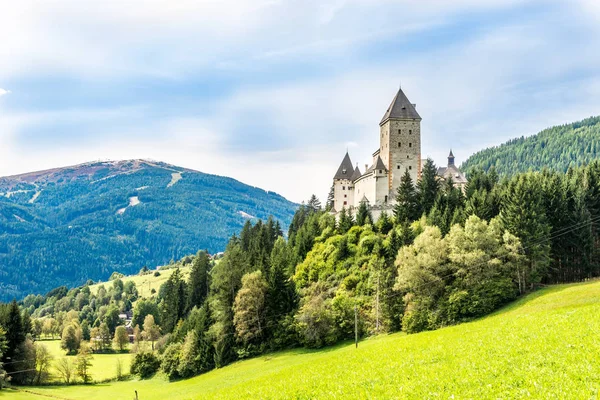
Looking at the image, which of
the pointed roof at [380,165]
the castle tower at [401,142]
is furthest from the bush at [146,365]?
the pointed roof at [380,165]

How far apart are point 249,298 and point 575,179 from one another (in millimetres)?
50650

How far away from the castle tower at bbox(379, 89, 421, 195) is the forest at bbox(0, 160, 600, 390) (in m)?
6.16

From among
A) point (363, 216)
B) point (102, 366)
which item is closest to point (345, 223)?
point (363, 216)

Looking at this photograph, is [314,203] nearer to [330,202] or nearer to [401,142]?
[330,202]

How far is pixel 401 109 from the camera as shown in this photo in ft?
281

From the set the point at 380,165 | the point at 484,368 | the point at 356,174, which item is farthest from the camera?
the point at 356,174

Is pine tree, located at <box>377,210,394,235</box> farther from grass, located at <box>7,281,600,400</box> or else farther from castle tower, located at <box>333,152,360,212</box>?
grass, located at <box>7,281,600,400</box>

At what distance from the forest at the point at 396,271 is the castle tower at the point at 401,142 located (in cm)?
616

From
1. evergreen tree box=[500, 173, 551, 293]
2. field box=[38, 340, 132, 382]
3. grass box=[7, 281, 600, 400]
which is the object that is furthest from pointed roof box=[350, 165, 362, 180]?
grass box=[7, 281, 600, 400]

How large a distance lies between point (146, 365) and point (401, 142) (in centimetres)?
6099

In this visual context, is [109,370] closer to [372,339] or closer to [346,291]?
[346,291]

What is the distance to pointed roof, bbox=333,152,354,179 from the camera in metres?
101

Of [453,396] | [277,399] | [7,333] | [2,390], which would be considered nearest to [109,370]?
[7,333]

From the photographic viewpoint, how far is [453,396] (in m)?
15.7
